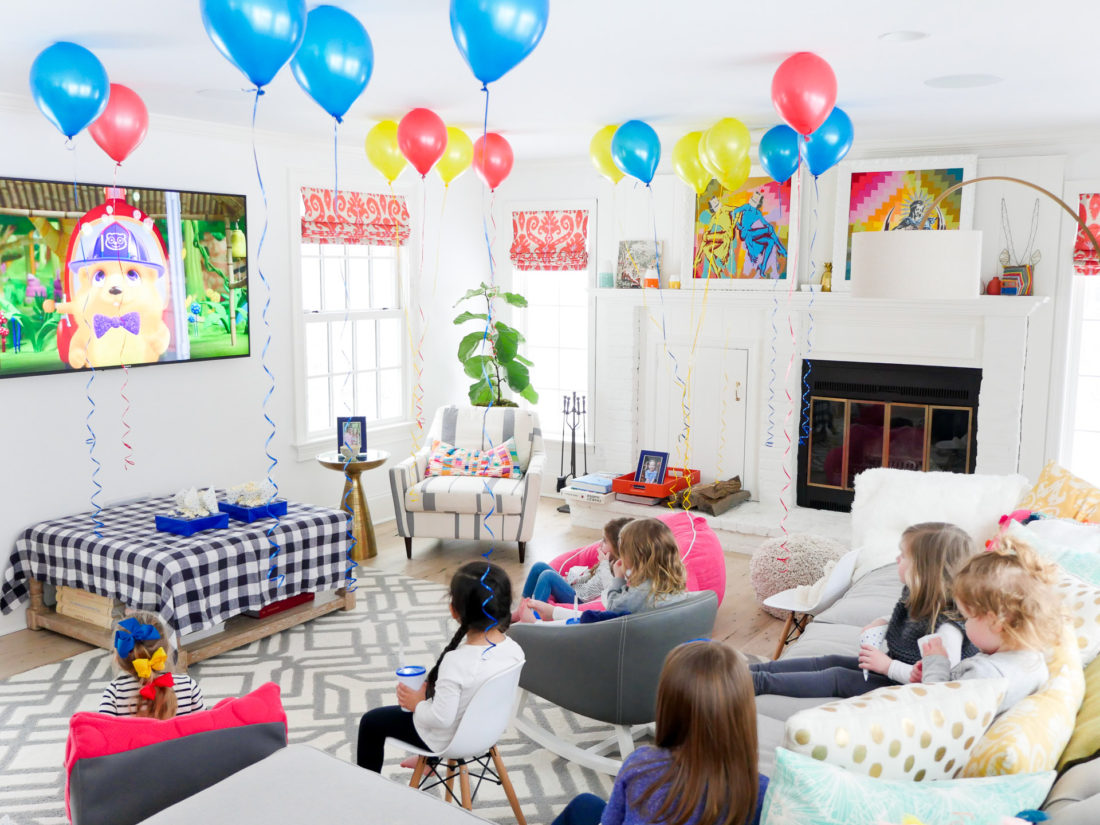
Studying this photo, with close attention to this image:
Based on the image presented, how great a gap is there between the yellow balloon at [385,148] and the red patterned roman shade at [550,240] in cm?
237

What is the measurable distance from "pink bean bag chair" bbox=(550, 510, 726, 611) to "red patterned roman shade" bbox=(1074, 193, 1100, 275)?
260 centimetres

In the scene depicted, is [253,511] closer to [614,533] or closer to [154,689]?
[614,533]

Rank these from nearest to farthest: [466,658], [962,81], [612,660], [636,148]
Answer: [466,658], [612,660], [962,81], [636,148]

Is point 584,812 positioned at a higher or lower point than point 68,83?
lower

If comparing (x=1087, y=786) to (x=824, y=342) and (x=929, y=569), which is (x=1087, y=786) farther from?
(x=824, y=342)

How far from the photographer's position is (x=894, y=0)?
2619mm

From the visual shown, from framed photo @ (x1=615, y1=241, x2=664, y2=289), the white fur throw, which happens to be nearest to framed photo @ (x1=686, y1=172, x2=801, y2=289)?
framed photo @ (x1=615, y1=241, x2=664, y2=289)

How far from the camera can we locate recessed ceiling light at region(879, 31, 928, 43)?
2.98 m

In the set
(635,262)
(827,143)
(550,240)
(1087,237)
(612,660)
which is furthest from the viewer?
(550,240)

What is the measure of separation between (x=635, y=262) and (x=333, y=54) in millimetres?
3772

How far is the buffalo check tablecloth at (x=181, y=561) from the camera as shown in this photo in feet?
12.5

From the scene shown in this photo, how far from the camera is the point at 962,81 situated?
3.71 meters

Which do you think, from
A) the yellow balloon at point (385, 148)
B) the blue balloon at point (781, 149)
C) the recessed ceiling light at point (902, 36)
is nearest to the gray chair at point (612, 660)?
the recessed ceiling light at point (902, 36)

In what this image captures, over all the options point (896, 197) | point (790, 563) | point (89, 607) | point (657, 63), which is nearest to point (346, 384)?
point (89, 607)
